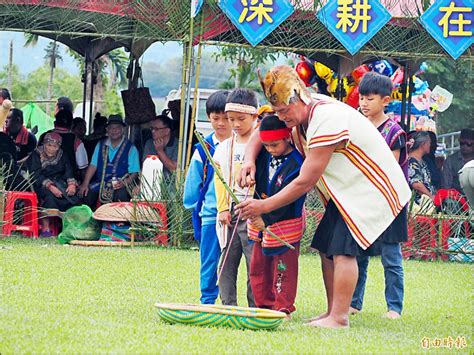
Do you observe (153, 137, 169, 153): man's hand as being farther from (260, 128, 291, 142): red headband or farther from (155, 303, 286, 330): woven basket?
(155, 303, 286, 330): woven basket

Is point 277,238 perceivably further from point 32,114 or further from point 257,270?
point 32,114

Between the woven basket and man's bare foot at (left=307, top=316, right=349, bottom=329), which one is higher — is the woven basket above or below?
above

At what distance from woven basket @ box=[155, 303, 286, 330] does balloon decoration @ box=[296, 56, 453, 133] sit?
19.8ft

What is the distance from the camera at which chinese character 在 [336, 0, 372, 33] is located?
10.2 meters

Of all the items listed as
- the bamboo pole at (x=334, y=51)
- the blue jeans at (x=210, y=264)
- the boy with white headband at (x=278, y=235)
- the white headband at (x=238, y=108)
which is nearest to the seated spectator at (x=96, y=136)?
the bamboo pole at (x=334, y=51)

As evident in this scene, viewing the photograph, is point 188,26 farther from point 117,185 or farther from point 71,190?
point 71,190

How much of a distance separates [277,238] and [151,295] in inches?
60.1

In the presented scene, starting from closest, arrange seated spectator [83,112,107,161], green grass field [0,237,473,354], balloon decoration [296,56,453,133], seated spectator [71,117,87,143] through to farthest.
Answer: green grass field [0,237,473,354] → balloon decoration [296,56,453,133] → seated spectator [83,112,107,161] → seated spectator [71,117,87,143]

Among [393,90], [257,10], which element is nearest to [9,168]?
[257,10]

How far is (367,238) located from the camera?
557cm

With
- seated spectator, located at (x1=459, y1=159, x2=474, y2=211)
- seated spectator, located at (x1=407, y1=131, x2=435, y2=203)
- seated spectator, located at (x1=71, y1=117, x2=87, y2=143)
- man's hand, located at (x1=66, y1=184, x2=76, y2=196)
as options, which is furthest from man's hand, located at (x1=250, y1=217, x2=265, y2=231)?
seated spectator, located at (x1=71, y1=117, x2=87, y2=143)

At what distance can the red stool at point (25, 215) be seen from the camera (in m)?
10.9

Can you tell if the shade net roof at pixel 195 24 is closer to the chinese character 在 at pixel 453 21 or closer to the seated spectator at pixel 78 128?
the chinese character 在 at pixel 453 21

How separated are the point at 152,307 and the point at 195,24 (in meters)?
4.74
